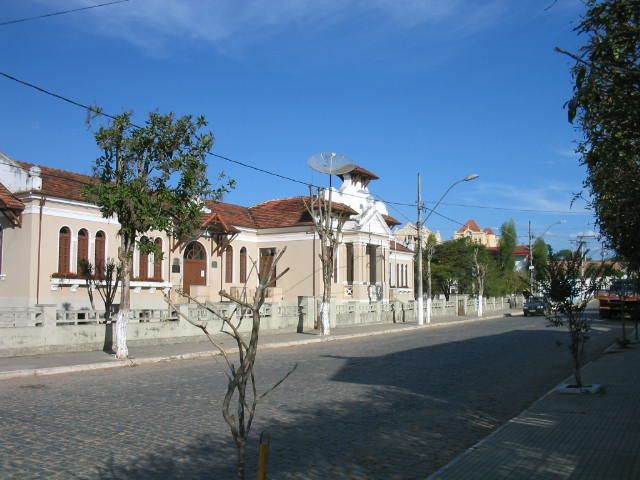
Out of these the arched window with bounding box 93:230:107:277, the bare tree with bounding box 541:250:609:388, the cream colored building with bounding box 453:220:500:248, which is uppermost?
the cream colored building with bounding box 453:220:500:248

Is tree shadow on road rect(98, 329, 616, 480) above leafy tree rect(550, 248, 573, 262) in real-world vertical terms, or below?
below

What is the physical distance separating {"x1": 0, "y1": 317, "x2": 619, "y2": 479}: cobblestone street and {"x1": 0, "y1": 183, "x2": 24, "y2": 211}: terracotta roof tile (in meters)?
12.2

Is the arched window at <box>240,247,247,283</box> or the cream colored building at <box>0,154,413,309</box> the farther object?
the arched window at <box>240,247,247,283</box>

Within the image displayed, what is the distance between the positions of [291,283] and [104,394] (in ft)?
92.1

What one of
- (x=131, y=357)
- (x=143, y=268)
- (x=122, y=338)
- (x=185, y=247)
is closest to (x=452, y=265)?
(x=185, y=247)

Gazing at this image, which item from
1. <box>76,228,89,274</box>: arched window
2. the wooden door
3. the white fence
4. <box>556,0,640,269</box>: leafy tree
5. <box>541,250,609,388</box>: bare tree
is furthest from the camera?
the wooden door

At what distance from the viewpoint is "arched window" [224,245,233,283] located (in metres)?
37.2


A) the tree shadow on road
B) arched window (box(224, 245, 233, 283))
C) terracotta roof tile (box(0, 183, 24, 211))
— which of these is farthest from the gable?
the tree shadow on road

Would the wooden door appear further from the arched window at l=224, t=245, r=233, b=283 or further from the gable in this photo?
the gable

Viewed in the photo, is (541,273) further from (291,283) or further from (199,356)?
(291,283)

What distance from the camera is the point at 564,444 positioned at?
7945mm

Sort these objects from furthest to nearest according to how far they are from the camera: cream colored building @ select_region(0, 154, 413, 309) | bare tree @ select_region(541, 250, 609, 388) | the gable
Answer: the gable
cream colored building @ select_region(0, 154, 413, 309)
bare tree @ select_region(541, 250, 609, 388)

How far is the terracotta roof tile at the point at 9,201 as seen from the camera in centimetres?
2555

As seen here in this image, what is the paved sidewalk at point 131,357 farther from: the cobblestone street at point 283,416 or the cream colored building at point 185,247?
the cream colored building at point 185,247
